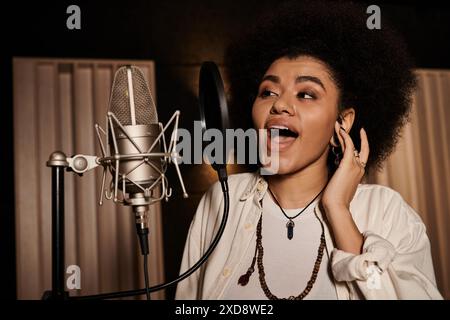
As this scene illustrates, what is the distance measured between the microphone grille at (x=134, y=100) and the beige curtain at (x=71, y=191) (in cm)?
156

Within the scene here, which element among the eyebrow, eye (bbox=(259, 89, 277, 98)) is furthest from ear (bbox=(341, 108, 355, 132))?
eye (bbox=(259, 89, 277, 98))

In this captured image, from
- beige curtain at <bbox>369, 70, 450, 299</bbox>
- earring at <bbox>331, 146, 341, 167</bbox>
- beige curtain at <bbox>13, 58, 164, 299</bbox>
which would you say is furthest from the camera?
beige curtain at <bbox>369, 70, 450, 299</bbox>

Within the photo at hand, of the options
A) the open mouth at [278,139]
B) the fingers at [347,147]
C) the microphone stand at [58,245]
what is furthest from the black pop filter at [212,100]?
the fingers at [347,147]

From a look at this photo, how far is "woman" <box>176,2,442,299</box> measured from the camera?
1.13 m

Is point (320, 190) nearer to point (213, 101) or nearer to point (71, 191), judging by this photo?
point (213, 101)

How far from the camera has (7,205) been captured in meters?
2.36

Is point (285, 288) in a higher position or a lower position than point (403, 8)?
lower

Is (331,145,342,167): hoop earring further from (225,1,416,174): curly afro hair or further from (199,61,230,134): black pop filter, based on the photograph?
(199,61,230,134): black pop filter

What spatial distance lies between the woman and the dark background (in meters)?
0.92

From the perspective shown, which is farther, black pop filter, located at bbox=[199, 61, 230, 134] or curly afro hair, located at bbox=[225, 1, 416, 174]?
curly afro hair, located at bbox=[225, 1, 416, 174]

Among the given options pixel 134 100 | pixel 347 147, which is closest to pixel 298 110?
pixel 347 147

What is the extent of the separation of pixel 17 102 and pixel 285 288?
1.76 m

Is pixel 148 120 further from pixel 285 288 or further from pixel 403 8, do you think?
pixel 403 8
